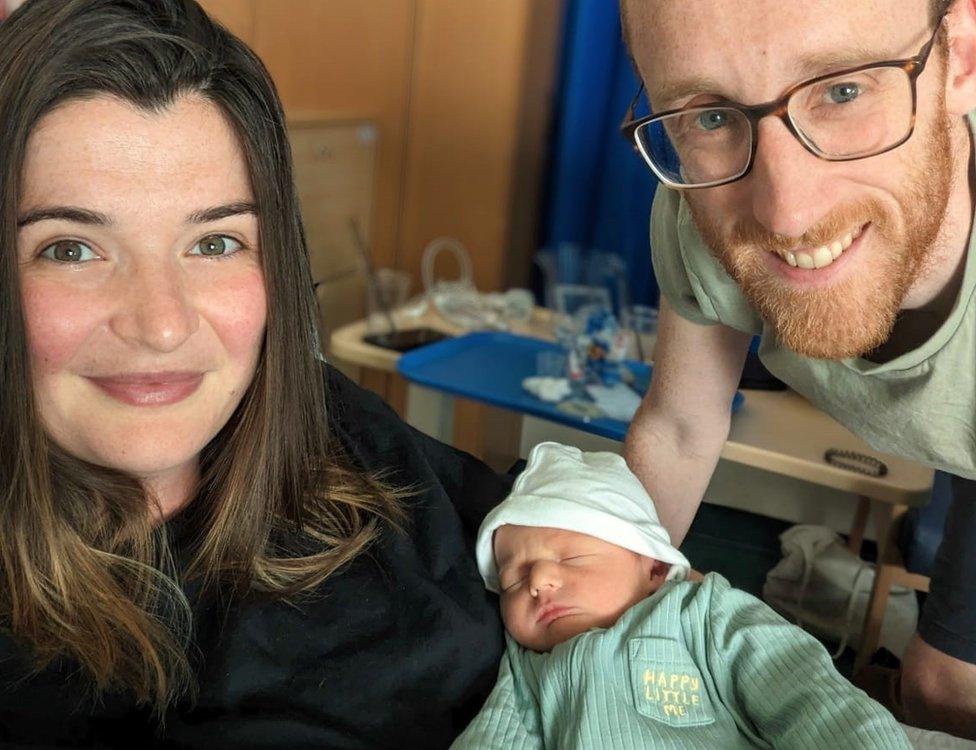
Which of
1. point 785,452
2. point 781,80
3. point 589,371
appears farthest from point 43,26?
point 589,371

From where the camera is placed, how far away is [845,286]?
1.11 m

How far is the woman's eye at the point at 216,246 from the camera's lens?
1.09 meters

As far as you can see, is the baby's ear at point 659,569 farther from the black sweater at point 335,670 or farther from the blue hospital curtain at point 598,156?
the blue hospital curtain at point 598,156

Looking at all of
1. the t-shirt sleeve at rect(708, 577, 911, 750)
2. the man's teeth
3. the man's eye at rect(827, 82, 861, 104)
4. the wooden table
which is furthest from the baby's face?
the man's eye at rect(827, 82, 861, 104)

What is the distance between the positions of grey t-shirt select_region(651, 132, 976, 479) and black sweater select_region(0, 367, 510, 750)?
0.45 meters

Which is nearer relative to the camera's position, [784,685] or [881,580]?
[784,685]

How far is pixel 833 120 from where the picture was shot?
1049 millimetres

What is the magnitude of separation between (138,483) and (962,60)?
1.05m

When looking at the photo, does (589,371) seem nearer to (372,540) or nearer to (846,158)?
(372,540)

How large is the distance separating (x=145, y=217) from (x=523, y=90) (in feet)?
9.68

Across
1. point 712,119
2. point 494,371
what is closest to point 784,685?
point 712,119

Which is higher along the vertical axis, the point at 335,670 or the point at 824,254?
the point at 824,254

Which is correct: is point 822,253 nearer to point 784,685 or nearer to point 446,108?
point 784,685

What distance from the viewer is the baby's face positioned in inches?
46.6
